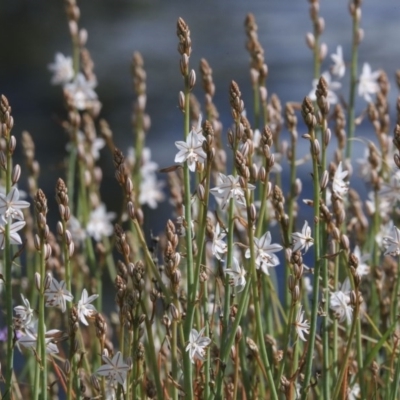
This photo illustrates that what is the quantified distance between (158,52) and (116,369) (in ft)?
26.6

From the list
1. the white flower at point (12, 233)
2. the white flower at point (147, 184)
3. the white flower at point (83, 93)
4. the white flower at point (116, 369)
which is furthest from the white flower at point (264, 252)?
the white flower at point (147, 184)

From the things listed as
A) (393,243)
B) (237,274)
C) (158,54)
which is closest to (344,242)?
(393,243)

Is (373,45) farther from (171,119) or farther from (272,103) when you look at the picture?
(272,103)

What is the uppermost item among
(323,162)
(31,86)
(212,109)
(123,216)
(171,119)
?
(31,86)

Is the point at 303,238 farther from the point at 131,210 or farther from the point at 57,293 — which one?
the point at 57,293

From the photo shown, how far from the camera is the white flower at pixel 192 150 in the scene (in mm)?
1415

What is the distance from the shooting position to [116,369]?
1428 mm

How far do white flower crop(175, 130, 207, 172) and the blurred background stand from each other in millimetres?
4494

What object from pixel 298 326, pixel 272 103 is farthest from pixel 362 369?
pixel 272 103

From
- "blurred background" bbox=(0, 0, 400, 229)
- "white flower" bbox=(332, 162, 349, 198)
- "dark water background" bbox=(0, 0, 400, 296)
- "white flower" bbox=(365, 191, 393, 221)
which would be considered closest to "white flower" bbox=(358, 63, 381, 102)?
"white flower" bbox=(365, 191, 393, 221)

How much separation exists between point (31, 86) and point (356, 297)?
7.27m

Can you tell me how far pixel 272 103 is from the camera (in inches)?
92.7

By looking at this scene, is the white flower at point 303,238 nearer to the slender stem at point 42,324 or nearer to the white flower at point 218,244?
the white flower at point 218,244

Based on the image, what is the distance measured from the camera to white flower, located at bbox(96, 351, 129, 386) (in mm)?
1419
